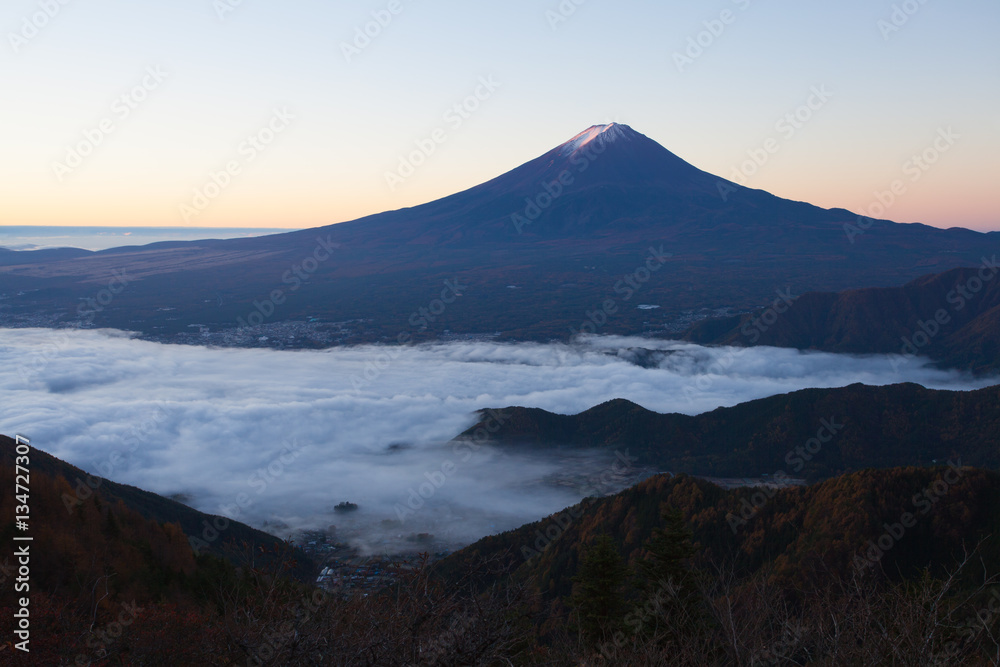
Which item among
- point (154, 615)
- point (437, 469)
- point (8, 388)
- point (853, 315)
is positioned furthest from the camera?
point (853, 315)

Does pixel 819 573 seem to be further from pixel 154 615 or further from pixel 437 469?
pixel 437 469

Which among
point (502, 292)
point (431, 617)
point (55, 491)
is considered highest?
point (502, 292)

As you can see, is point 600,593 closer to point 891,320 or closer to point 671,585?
point 671,585

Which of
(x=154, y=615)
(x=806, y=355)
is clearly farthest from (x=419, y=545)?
(x=806, y=355)

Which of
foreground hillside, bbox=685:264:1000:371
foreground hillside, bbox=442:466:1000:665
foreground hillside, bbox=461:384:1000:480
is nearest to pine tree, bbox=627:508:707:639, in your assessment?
foreground hillside, bbox=442:466:1000:665

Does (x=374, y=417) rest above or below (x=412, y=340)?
below

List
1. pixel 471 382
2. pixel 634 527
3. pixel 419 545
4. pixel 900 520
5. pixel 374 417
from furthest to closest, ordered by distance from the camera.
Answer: pixel 471 382
pixel 374 417
pixel 419 545
pixel 634 527
pixel 900 520

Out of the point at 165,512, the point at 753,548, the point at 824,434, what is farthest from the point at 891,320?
the point at 165,512

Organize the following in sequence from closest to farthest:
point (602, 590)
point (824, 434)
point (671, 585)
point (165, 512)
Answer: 1. point (671, 585)
2. point (602, 590)
3. point (165, 512)
4. point (824, 434)
